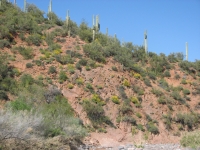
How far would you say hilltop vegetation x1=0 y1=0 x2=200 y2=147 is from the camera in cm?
2247

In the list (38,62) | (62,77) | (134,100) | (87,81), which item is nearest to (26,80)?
(62,77)

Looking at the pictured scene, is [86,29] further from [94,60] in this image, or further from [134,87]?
[134,87]

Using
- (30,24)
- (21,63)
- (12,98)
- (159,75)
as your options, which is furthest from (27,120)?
(159,75)

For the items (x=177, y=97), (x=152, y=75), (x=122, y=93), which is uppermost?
(x=152, y=75)

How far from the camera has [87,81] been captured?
1059 inches

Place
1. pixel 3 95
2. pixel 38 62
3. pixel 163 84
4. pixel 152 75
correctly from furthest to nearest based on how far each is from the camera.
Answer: pixel 152 75 < pixel 163 84 < pixel 38 62 < pixel 3 95

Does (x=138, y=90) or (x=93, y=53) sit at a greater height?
(x=93, y=53)

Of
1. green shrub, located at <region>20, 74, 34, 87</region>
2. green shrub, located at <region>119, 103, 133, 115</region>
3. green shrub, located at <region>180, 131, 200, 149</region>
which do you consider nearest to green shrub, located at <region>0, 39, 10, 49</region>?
green shrub, located at <region>20, 74, 34, 87</region>

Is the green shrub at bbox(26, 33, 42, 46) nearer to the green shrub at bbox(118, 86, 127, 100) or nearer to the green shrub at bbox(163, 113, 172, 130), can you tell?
the green shrub at bbox(118, 86, 127, 100)

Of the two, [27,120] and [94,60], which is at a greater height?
[94,60]

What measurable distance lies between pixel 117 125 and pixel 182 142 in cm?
737

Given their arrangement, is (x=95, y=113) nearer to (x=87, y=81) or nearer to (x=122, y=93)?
(x=87, y=81)

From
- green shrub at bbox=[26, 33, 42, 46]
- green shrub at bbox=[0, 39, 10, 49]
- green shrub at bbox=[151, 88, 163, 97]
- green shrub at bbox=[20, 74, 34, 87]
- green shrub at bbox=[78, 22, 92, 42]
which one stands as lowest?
green shrub at bbox=[151, 88, 163, 97]

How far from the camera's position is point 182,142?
57.4 ft
